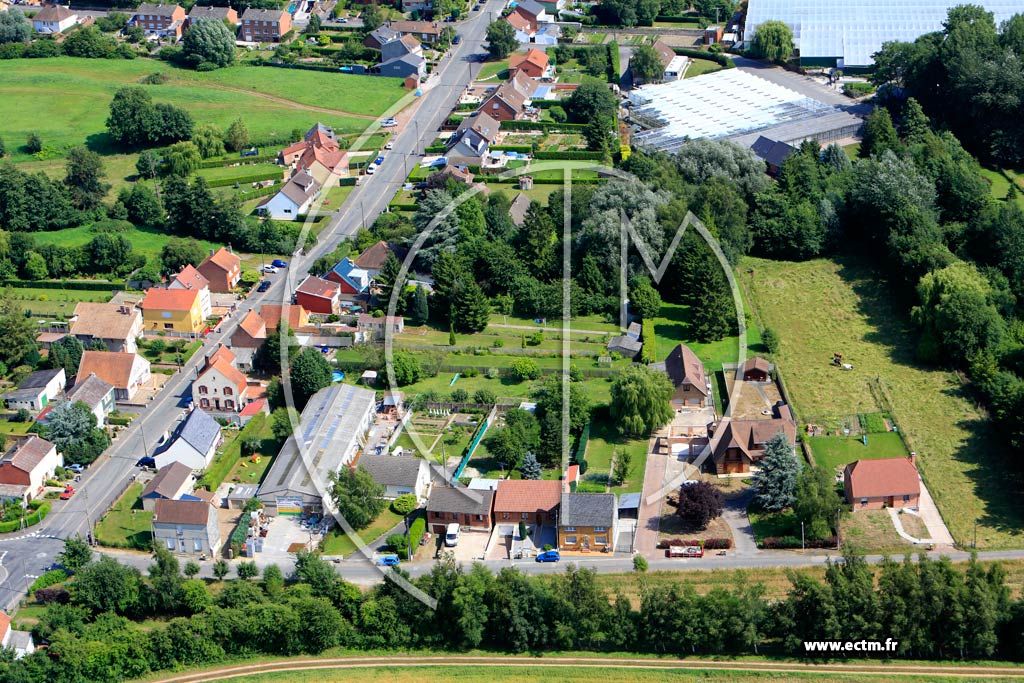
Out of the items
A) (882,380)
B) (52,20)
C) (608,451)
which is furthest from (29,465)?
(52,20)

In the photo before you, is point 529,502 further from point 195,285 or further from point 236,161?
point 236,161

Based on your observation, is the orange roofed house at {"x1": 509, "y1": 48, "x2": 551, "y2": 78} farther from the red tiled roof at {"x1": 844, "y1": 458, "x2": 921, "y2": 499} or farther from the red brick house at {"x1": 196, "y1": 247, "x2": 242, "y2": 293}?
the red tiled roof at {"x1": 844, "y1": 458, "x2": 921, "y2": 499}

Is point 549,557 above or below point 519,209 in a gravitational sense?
below

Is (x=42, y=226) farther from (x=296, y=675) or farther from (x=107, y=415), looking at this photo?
(x=296, y=675)

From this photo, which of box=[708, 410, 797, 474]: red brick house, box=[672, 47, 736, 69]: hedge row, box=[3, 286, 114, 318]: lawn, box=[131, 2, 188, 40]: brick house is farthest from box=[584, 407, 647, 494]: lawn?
box=[131, 2, 188, 40]: brick house

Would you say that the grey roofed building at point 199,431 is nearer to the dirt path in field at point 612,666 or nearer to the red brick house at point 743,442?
the dirt path in field at point 612,666

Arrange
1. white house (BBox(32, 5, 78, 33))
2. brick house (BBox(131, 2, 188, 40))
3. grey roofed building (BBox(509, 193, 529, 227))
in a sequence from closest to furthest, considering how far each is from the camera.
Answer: grey roofed building (BBox(509, 193, 529, 227)) → white house (BBox(32, 5, 78, 33)) → brick house (BBox(131, 2, 188, 40))

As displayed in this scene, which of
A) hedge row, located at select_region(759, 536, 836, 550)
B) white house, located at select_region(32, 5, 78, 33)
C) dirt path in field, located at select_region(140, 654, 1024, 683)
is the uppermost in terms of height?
white house, located at select_region(32, 5, 78, 33)
